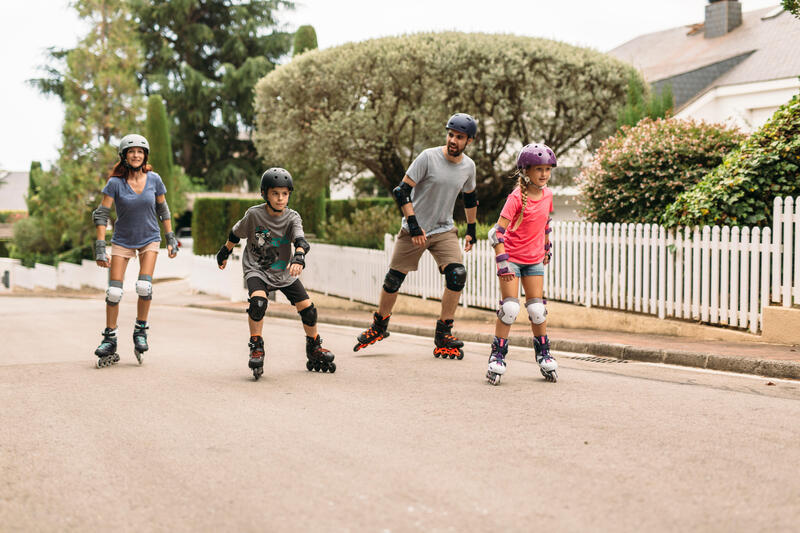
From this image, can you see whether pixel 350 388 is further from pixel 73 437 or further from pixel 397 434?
pixel 73 437

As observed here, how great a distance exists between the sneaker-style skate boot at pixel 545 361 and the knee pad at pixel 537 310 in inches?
6.6

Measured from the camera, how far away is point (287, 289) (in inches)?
279

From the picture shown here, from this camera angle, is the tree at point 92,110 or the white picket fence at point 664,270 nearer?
the white picket fence at point 664,270

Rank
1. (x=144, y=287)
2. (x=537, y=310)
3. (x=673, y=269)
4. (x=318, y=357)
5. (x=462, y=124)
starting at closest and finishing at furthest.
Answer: (x=537, y=310)
(x=318, y=357)
(x=462, y=124)
(x=144, y=287)
(x=673, y=269)

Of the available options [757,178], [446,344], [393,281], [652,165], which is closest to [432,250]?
[393,281]

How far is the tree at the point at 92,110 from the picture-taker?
30.5m

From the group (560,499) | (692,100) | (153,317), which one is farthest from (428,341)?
(692,100)

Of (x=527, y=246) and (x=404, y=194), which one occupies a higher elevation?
(x=404, y=194)

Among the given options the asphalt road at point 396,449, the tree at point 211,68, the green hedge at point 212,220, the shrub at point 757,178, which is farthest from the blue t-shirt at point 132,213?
the tree at point 211,68

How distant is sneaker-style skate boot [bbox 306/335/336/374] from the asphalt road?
0.17 m

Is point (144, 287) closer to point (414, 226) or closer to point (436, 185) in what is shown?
point (414, 226)

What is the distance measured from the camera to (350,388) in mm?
6387

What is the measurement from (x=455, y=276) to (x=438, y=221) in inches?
21.6

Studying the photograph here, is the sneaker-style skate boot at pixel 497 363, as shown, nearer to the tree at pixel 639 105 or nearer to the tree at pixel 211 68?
the tree at pixel 639 105
